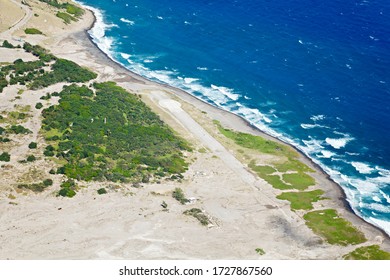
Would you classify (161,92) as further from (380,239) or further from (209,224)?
(380,239)

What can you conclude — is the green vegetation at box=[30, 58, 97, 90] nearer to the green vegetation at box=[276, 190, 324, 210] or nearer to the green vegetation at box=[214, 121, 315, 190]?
the green vegetation at box=[214, 121, 315, 190]

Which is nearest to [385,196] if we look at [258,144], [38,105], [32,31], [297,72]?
[258,144]

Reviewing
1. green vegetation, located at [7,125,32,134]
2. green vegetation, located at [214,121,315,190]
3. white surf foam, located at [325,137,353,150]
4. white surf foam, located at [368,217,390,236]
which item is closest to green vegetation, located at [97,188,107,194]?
green vegetation, located at [7,125,32,134]

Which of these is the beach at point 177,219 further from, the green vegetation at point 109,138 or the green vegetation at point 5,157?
the green vegetation at point 109,138

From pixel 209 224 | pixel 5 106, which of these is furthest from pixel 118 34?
pixel 209 224

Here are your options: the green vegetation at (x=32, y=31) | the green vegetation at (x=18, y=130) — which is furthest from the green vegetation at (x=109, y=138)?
the green vegetation at (x=32, y=31)
